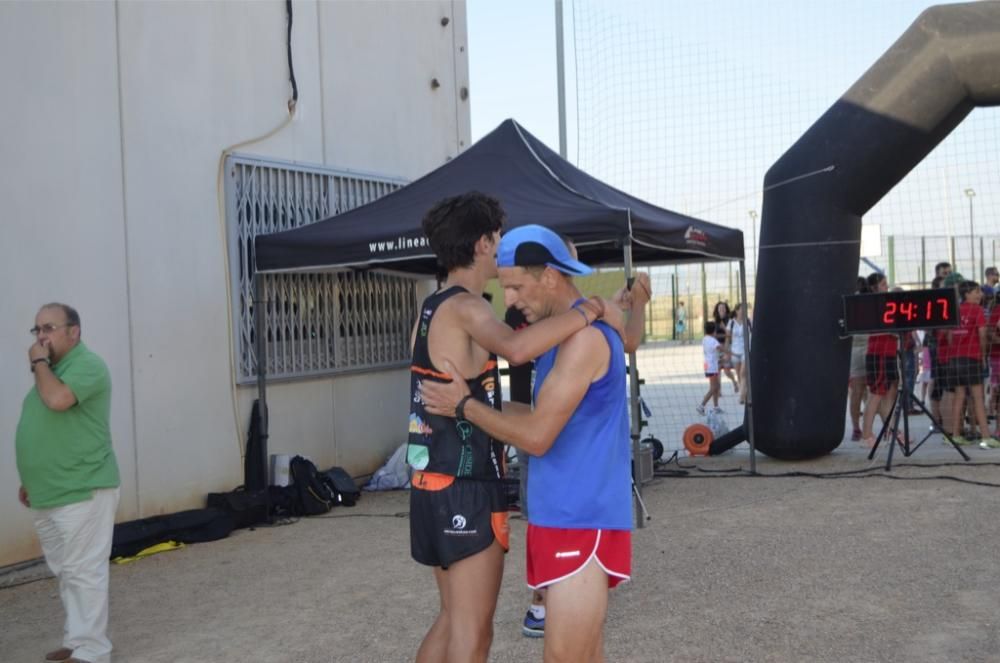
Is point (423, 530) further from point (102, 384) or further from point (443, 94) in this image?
point (443, 94)

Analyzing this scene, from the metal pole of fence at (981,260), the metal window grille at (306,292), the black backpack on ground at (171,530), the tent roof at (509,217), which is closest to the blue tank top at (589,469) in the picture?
the tent roof at (509,217)

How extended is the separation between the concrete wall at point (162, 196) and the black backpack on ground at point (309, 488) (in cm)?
31

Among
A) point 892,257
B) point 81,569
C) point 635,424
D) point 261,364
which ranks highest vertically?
point 892,257

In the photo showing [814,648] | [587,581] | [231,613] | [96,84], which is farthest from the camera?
[96,84]

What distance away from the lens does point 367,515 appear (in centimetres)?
845

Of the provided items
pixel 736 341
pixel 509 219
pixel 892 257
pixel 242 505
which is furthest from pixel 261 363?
pixel 892 257

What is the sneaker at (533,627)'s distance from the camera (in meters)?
5.00

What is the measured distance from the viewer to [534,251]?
306 cm

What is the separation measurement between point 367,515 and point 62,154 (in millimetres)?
3402

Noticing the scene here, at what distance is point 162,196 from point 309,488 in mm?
2502

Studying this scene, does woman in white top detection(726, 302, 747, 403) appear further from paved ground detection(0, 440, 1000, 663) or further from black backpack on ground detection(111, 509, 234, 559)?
black backpack on ground detection(111, 509, 234, 559)

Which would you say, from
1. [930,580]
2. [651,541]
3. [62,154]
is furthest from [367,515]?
[930,580]

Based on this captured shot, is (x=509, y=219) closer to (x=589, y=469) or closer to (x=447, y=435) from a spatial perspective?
(x=447, y=435)

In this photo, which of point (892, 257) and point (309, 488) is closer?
point (309, 488)
